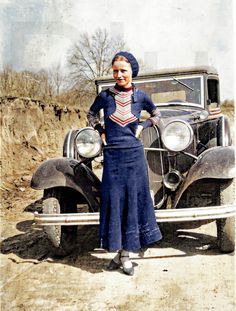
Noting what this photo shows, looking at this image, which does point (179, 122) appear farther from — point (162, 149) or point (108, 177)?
point (108, 177)

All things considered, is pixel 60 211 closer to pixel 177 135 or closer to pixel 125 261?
pixel 125 261

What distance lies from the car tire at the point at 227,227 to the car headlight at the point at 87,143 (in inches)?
44.6

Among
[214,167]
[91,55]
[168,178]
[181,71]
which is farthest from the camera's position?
[91,55]

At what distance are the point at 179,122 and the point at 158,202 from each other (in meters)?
0.77

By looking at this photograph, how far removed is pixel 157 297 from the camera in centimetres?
251

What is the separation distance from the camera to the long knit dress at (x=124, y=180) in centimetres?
269

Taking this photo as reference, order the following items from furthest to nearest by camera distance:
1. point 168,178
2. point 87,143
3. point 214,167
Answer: point 168,178
point 87,143
point 214,167

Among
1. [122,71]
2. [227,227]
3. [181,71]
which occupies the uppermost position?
[181,71]

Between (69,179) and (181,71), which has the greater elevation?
(181,71)

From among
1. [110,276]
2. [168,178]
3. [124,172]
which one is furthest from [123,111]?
[110,276]

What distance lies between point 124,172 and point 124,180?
58 millimetres

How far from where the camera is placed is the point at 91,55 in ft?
21.7

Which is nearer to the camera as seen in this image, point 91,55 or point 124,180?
point 124,180

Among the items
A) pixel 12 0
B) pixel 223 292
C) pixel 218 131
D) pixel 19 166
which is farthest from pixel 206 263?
pixel 19 166
